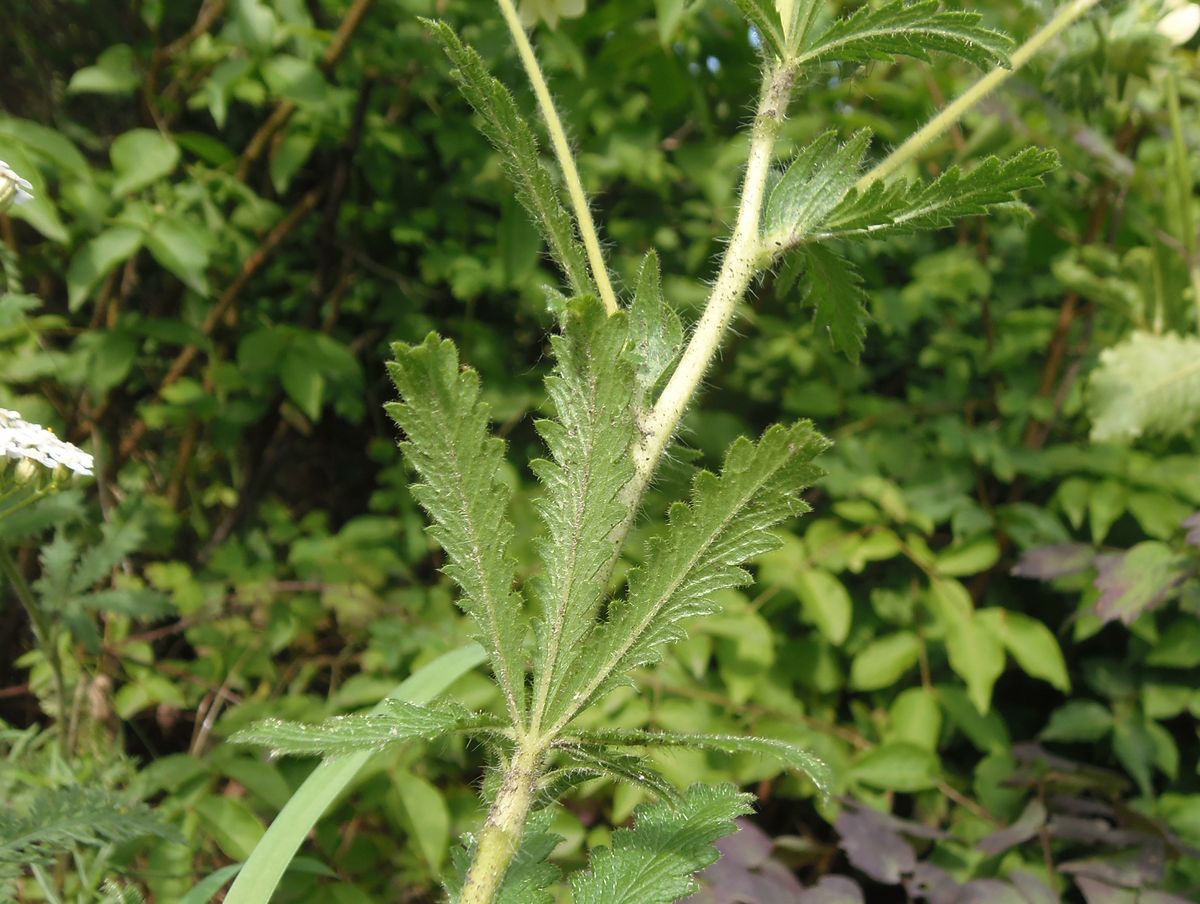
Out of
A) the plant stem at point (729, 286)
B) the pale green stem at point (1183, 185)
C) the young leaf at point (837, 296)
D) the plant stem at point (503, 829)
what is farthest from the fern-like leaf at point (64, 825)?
the pale green stem at point (1183, 185)

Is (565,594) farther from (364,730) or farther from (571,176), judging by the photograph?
(571,176)

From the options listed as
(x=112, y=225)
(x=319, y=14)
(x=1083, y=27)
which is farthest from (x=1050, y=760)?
(x=319, y=14)

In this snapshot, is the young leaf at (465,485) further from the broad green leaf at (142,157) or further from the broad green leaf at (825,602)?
the broad green leaf at (142,157)

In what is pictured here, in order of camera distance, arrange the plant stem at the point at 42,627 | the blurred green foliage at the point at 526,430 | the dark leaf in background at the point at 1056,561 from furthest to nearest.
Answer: the dark leaf in background at the point at 1056,561 → the blurred green foliage at the point at 526,430 → the plant stem at the point at 42,627

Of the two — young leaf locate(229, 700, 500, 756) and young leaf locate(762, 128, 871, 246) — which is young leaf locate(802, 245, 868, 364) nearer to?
young leaf locate(762, 128, 871, 246)

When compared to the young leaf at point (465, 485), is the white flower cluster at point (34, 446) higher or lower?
lower

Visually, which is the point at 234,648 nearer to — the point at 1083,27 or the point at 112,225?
the point at 112,225

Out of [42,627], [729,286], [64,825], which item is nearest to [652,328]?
[729,286]
